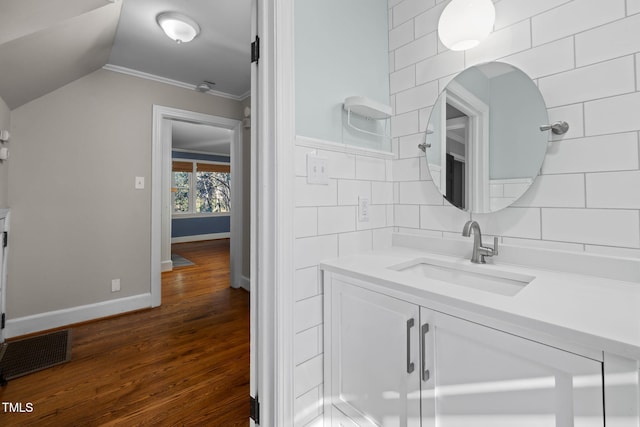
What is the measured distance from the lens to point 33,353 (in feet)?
6.57

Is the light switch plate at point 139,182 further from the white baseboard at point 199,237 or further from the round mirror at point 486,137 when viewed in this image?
the white baseboard at point 199,237

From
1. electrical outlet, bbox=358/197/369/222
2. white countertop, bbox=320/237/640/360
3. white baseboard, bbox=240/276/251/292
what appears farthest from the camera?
→ white baseboard, bbox=240/276/251/292

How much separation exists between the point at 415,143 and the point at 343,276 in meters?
0.83

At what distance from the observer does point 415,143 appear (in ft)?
4.86

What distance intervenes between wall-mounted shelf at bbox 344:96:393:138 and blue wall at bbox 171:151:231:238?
6708 millimetres

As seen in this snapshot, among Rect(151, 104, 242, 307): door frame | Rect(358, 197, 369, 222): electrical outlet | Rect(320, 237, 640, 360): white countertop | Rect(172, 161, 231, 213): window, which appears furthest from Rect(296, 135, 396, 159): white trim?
Rect(172, 161, 231, 213): window

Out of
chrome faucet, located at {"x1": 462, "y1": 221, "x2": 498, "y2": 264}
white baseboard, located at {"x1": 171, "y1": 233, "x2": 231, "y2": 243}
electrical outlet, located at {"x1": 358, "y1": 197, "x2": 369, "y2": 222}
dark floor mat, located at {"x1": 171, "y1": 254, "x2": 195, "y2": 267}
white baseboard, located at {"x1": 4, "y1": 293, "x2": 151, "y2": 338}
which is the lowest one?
white baseboard, located at {"x1": 4, "y1": 293, "x2": 151, "y2": 338}

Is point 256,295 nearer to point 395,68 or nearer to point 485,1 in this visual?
point 395,68

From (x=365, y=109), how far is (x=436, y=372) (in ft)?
3.68

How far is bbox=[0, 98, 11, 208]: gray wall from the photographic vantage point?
77.8 inches

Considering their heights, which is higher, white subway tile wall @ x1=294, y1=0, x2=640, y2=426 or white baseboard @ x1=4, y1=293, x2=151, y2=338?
white subway tile wall @ x1=294, y1=0, x2=640, y2=426

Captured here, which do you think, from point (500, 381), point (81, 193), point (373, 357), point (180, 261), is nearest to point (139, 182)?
point (81, 193)

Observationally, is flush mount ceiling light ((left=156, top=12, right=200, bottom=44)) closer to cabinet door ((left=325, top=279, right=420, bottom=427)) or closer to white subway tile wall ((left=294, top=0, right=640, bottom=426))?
white subway tile wall ((left=294, top=0, right=640, bottom=426))

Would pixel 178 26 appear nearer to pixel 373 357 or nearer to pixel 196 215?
pixel 373 357
